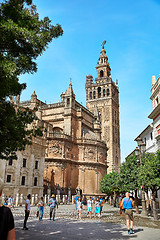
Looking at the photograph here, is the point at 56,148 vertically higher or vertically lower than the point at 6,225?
higher

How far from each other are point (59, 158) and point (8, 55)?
29.3m

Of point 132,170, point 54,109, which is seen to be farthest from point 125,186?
point 54,109

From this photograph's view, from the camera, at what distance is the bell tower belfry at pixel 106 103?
204 ft

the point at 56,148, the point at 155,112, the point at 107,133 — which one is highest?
the point at 107,133

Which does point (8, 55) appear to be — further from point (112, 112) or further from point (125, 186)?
point (112, 112)

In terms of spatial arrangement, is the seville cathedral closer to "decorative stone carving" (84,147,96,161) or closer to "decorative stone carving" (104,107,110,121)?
"decorative stone carving" (84,147,96,161)

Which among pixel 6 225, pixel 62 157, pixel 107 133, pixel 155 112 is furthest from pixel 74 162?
pixel 6 225

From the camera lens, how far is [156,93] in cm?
2272

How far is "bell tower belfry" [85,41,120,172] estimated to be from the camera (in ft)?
204

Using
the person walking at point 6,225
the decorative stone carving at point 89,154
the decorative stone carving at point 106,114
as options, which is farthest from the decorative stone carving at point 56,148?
the person walking at point 6,225

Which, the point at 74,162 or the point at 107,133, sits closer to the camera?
the point at 74,162

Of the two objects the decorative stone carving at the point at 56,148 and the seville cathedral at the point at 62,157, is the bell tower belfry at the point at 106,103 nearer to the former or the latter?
the seville cathedral at the point at 62,157

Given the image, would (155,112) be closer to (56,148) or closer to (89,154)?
(56,148)

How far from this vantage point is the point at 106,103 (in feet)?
218
